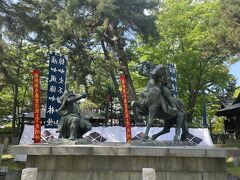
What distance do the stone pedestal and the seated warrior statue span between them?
985 mm

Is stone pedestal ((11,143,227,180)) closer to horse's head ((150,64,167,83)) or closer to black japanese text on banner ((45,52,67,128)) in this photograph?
horse's head ((150,64,167,83))

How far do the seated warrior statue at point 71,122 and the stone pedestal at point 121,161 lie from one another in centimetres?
99

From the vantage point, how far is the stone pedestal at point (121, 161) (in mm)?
6105

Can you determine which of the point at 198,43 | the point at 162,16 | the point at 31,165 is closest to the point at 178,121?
the point at 31,165

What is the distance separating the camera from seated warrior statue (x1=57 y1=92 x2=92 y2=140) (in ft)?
24.8

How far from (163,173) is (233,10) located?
1279 centimetres

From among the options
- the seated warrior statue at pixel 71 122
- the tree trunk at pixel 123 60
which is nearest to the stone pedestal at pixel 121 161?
the seated warrior statue at pixel 71 122

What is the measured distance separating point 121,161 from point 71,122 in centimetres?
184

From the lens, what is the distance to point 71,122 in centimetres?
762

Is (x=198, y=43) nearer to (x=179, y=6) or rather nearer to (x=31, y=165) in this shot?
(x=179, y=6)

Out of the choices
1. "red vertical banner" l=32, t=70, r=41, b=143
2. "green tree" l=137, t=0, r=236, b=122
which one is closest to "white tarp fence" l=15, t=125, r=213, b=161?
"red vertical banner" l=32, t=70, r=41, b=143

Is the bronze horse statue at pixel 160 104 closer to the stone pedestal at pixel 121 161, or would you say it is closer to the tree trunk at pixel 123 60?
the stone pedestal at pixel 121 161

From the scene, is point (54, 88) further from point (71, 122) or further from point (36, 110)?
point (71, 122)

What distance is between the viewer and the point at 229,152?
6.30 meters
